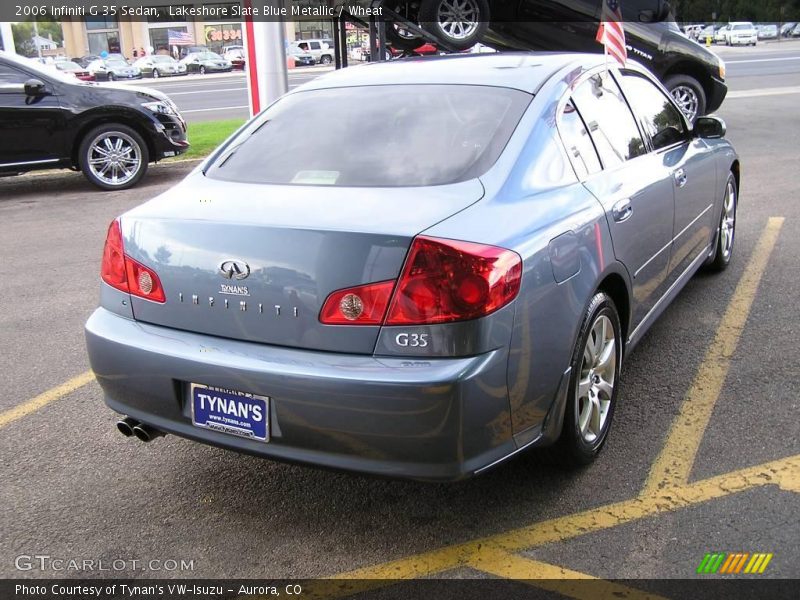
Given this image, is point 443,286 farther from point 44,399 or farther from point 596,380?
point 44,399

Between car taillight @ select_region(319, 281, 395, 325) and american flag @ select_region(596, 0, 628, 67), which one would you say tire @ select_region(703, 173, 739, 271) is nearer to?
car taillight @ select_region(319, 281, 395, 325)

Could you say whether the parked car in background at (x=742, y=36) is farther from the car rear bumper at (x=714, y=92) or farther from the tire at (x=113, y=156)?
the tire at (x=113, y=156)

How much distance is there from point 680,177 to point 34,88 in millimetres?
7605

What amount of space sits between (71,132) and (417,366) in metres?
8.09

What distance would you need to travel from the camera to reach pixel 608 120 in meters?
3.74

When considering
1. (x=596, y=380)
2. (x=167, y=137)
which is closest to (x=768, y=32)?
(x=167, y=137)

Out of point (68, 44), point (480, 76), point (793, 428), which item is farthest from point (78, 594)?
point (68, 44)

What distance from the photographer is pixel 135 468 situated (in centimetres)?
333

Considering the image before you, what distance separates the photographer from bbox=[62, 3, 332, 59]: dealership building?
70500 millimetres

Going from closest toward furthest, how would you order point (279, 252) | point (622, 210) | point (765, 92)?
point (279, 252) < point (622, 210) < point (765, 92)

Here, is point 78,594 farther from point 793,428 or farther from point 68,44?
point 68,44

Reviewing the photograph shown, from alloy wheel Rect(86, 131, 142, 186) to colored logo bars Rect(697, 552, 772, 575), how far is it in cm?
850

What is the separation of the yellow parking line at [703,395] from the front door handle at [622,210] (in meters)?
0.98

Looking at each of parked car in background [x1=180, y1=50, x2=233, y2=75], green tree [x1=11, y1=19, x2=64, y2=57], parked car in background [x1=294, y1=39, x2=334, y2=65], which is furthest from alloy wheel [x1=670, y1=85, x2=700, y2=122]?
green tree [x1=11, y1=19, x2=64, y2=57]
